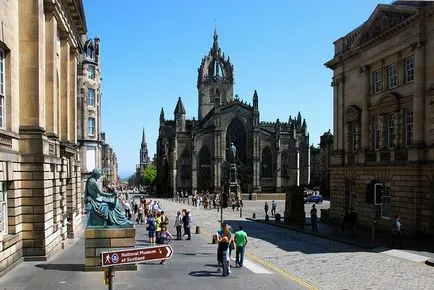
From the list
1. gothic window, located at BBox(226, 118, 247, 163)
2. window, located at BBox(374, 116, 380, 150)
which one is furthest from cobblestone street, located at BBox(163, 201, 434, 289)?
gothic window, located at BBox(226, 118, 247, 163)

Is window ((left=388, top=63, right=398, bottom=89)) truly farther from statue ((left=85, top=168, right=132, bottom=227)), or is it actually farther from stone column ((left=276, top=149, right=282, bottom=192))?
stone column ((left=276, top=149, right=282, bottom=192))

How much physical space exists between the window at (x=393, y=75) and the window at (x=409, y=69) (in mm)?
1065

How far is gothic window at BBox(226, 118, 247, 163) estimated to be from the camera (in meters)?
97.6

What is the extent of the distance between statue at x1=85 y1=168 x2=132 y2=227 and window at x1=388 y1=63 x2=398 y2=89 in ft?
64.3

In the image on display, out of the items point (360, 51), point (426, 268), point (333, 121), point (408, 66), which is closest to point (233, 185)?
point (333, 121)

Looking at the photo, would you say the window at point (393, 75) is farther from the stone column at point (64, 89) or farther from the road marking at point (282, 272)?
the stone column at point (64, 89)

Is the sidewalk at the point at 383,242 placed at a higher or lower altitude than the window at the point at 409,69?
lower

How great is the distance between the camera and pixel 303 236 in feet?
100

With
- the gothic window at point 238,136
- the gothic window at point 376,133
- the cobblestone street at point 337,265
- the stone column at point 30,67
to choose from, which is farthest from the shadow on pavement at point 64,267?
the gothic window at point 238,136

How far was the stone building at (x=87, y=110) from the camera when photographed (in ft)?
165

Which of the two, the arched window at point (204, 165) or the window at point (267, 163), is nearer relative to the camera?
the arched window at point (204, 165)

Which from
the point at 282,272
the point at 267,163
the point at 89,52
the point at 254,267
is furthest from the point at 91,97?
the point at 267,163

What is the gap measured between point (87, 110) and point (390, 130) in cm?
3059

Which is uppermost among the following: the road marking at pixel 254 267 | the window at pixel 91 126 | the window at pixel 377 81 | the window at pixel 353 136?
the window at pixel 377 81
